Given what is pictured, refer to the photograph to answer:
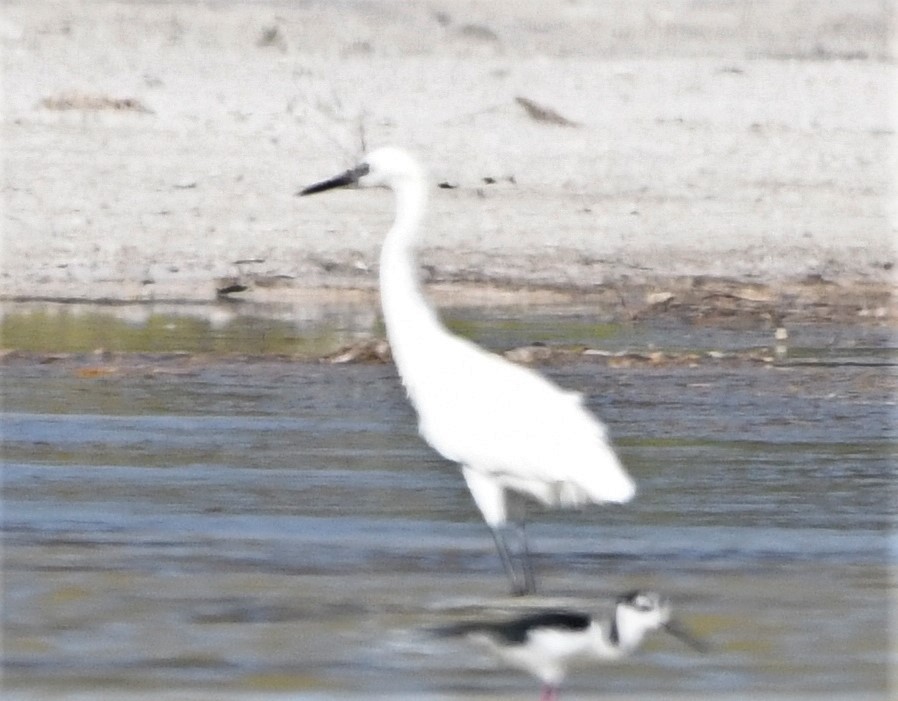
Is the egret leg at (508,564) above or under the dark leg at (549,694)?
above

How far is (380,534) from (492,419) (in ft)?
3.51

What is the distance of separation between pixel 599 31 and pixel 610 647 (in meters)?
18.1

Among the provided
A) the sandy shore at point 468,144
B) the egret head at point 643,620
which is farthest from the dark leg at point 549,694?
the sandy shore at point 468,144

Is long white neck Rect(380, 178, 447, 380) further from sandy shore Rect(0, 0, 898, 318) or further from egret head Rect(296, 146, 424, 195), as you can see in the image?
sandy shore Rect(0, 0, 898, 318)

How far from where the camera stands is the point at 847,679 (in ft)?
26.3

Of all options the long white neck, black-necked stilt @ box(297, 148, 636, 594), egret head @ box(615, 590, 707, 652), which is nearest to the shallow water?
egret head @ box(615, 590, 707, 652)

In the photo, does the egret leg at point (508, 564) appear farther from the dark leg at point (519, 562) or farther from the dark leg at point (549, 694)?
the dark leg at point (549, 694)

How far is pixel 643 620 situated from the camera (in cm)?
829

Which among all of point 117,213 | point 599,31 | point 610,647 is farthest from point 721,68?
point 610,647

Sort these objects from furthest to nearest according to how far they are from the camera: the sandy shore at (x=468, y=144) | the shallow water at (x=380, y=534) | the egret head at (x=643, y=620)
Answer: the sandy shore at (x=468, y=144), the egret head at (x=643, y=620), the shallow water at (x=380, y=534)

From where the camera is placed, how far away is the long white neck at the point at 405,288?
9.94m

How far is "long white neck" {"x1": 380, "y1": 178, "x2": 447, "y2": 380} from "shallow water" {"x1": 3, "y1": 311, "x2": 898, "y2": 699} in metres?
0.78

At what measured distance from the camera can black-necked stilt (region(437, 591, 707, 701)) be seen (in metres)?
8.20

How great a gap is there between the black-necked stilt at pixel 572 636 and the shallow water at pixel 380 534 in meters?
0.07
